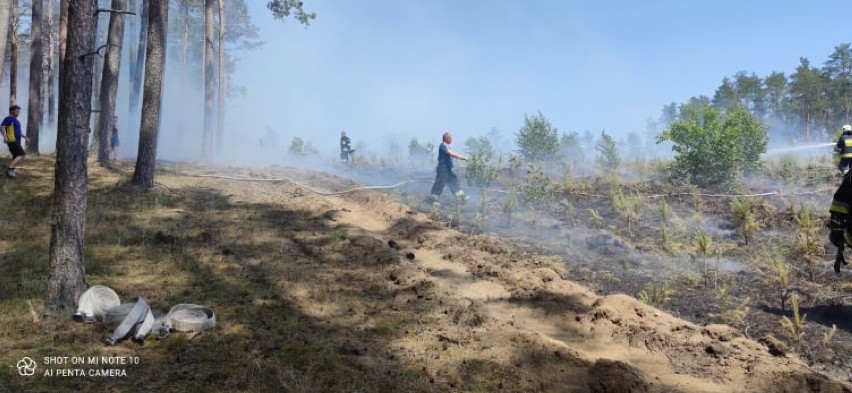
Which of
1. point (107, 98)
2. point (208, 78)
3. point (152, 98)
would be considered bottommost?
point (152, 98)

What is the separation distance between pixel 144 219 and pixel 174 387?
5549 millimetres

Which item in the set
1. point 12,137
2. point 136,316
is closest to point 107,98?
point 12,137

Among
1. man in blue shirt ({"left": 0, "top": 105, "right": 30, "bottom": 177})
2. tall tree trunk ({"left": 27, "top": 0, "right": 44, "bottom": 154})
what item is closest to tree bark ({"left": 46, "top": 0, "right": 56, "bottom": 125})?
tall tree trunk ({"left": 27, "top": 0, "right": 44, "bottom": 154})

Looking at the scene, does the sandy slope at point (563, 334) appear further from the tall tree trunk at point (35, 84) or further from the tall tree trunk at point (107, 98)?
the tall tree trunk at point (35, 84)

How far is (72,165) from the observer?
4.56 metres

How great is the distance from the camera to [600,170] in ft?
60.5

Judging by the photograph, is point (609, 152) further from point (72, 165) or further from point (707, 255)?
point (72, 165)

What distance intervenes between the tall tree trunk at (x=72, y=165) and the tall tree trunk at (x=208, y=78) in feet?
54.6

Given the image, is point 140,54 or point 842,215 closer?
point 842,215

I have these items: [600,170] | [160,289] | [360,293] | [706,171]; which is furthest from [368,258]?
[600,170]

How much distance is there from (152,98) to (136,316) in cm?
768

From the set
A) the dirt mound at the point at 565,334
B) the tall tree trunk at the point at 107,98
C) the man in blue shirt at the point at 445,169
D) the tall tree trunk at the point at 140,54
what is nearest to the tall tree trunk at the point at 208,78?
the tall tree trunk at the point at 140,54

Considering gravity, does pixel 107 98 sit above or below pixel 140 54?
below

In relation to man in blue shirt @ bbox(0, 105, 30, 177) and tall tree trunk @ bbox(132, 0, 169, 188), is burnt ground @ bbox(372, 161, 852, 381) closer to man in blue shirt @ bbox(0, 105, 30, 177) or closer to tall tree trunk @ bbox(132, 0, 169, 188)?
tall tree trunk @ bbox(132, 0, 169, 188)
